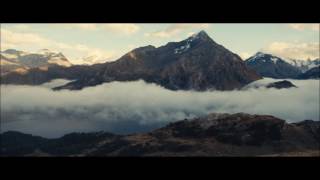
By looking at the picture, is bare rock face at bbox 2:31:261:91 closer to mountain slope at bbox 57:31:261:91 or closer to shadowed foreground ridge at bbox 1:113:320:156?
mountain slope at bbox 57:31:261:91

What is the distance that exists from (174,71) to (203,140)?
25.0m

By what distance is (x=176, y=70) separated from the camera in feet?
577

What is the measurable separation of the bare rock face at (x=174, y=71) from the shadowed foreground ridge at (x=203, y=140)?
12814 millimetres

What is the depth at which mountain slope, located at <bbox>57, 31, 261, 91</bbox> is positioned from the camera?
17250cm

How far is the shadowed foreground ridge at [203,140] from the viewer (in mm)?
157625

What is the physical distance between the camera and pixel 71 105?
180m

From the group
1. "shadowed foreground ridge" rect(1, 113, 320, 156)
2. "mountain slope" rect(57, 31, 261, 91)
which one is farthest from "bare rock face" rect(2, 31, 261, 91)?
"shadowed foreground ridge" rect(1, 113, 320, 156)

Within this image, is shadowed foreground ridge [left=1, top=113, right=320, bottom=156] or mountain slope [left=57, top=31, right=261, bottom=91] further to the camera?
mountain slope [left=57, top=31, right=261, bottom=91]

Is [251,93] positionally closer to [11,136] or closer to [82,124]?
[82,124]

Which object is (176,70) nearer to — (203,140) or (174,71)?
(174,71)

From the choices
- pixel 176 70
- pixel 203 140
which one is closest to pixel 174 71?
pixel 176 70
